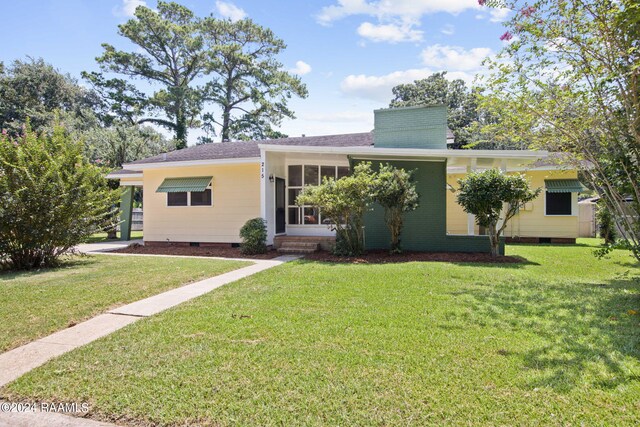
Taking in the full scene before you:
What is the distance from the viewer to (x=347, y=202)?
9594 mm

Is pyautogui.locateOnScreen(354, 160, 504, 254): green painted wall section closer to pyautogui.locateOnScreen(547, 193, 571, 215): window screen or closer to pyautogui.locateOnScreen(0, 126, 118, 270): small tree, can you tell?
pyautogui.locateOnScreen(547, 193, 571, 215): window screen

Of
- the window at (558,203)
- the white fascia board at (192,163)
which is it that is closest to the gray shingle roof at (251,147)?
the white fascia board at (192,163)

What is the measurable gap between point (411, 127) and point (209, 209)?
764 cm

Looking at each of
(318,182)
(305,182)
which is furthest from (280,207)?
(318,182)

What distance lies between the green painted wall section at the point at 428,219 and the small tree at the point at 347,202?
1327 millimetres

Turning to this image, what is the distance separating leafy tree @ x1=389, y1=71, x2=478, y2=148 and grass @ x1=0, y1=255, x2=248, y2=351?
3299 centimetres

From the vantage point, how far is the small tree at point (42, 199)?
823 cm

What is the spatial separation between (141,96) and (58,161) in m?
27.1

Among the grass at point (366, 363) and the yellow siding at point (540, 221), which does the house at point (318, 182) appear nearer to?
the yellow siding at point (540, 221)

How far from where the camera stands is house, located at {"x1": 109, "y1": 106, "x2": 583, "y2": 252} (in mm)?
11109

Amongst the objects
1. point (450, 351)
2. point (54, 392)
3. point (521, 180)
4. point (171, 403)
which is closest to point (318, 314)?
point (450, 351)

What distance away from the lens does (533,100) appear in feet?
24.0

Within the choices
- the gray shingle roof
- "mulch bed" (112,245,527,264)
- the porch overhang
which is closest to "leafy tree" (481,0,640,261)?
the porch overhang

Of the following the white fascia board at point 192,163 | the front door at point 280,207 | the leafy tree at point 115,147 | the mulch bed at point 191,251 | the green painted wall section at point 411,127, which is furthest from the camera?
the leafy tree at point 115,147
